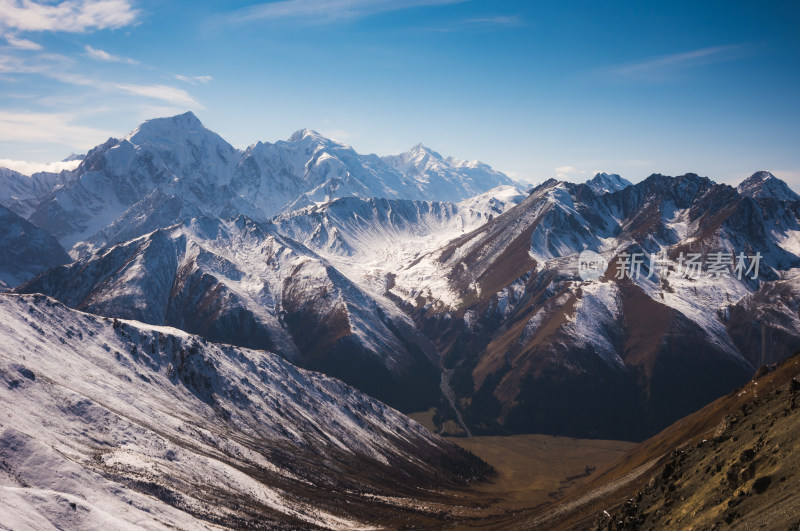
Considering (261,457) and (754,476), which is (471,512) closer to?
(261,457)

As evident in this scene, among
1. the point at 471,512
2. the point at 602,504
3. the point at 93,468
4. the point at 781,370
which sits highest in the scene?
the point at 781,370

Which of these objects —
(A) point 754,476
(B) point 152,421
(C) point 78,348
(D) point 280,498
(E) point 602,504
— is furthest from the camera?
(C) point 78,348

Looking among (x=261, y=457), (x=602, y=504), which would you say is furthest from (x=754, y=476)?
(x=261, y=457)

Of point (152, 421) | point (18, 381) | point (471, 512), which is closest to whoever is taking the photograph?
point (18, 381)

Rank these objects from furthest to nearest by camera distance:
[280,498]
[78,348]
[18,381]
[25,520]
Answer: [78,348], [280,498], [18,381], [25,520]

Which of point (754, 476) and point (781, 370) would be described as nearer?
point (754, 476)

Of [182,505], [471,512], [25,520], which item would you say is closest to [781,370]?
[471,512]

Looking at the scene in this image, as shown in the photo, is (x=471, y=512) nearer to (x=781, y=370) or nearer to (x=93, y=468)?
(x=781, y=370)

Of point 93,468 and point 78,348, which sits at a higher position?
point 78,348

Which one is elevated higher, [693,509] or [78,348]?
[693,509]
